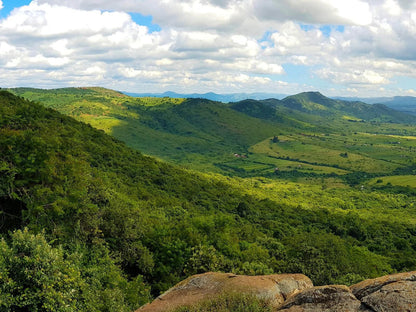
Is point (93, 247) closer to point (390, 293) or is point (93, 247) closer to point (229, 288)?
point (229, 288)

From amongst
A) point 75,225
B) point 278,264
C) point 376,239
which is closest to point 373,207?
point 376,239

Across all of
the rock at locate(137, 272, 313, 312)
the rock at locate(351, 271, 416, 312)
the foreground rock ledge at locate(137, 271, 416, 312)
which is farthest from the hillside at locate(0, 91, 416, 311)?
the rock at locate(351, 271, 416, 312)

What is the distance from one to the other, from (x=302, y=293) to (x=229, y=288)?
5.74 m

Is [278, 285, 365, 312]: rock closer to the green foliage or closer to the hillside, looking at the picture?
the green foliage

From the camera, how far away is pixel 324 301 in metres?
19.2

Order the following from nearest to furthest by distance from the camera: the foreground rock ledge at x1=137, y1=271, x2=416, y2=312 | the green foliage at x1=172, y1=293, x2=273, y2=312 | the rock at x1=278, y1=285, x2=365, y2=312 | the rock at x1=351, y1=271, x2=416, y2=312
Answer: the rock at x1=351, y1=271, x2=416, y2=312 → the foreground rock ledge at x1=137, y1=271, x2=416, y2=312 → the rock at x1=278, y1=285, x2=365, y2=312 → the green foliage at x1=172, y1=293, x2=273, y2=312

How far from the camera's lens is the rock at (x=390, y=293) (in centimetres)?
1680

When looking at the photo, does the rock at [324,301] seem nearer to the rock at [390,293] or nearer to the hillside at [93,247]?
the rock at [390,293]

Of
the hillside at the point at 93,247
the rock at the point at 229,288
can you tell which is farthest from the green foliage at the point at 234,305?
the hillside at the point at 93,247

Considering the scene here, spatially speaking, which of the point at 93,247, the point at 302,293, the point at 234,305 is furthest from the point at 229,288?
the point at 93,247

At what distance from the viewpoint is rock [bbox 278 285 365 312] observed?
60.4ft

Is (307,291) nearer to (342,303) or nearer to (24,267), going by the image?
(342,303)

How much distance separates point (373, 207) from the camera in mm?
195625

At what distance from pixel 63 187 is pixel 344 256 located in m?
57.5
